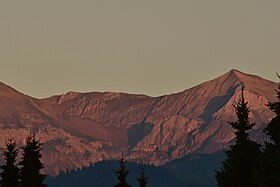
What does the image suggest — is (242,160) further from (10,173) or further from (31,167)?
(10,173)

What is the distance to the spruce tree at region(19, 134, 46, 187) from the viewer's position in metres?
50.2

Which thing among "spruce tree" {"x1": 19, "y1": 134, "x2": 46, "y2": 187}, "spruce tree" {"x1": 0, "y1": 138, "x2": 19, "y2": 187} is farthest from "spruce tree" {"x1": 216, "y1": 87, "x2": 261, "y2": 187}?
"spruce tree" {"x1": 0, "y1": 138, "x2": 19, "y2": 187}

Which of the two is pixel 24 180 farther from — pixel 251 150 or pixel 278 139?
pixel 278 139

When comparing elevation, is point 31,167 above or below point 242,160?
above

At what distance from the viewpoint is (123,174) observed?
190 ft

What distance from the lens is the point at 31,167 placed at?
2012 inches

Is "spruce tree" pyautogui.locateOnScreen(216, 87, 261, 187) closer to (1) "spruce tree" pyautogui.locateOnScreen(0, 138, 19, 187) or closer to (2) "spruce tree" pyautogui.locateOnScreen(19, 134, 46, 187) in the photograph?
(2) "spruce tree" pyautogui.locateOnScreen(19, 134, 46, 187)

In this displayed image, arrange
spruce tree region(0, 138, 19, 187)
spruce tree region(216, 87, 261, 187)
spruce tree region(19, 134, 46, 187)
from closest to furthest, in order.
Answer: spruce tree region(216, 87, 261, 187) → spruce tree region(19, 134, 46, 187) → spruce tree region(0, 138, 19, 187)

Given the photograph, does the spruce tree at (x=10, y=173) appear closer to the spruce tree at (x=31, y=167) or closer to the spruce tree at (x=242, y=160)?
the spruce tree at (x=31, y=167)

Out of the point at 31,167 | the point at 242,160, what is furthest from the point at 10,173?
the point at 242,160

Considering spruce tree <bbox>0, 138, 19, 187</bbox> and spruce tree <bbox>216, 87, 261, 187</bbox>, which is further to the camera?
spruce tree <bbox>0, 138, 19, 187</bbox>

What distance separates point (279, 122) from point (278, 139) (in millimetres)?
4086

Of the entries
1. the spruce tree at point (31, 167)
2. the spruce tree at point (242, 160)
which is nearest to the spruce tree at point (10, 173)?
the spruce tree at point (31, 167)

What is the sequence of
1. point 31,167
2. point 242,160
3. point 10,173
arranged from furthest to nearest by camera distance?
point 10,173
point 31,167
point 242,160
